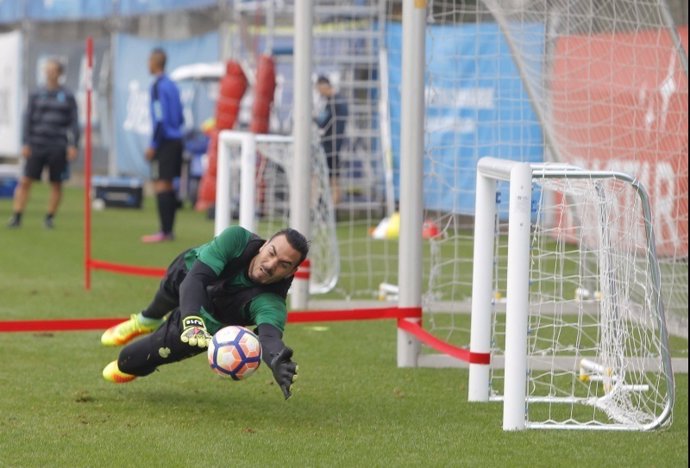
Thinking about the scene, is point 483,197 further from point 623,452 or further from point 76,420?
point 76,420

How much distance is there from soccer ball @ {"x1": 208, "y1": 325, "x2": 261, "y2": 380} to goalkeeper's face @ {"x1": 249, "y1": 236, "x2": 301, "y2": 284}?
401mm

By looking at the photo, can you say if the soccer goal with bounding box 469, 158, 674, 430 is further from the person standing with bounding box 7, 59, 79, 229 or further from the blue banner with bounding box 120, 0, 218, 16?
the blue banner with bounding box 120, 0, 218, 16

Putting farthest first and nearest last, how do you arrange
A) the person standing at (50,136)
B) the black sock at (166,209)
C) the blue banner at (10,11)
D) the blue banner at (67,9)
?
the blue banner at (10,11) → the blue banner at (67,9) → the person standing at (50,136) → the black sock at (166,209)

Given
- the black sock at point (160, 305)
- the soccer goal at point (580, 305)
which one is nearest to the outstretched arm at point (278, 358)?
the black sock at point (160, 305)

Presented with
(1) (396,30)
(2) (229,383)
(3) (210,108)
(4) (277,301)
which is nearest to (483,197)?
(4) (277,301)

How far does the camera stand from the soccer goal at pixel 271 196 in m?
10.9

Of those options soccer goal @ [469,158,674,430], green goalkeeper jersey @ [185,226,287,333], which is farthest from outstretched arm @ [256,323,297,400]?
soccer goal @ [469,158,674,430]

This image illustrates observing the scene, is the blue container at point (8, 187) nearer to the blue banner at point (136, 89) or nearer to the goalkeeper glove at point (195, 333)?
the blue banner at point (136, 89)

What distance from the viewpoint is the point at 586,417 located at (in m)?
7.04

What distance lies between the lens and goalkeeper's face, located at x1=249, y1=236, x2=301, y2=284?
649 cm

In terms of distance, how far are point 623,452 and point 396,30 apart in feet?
44.9

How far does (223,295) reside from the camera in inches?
270

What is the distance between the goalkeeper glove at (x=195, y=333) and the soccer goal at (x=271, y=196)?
4247 millimetres

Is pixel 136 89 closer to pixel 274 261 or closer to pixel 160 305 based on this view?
pixel 160 305
